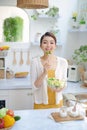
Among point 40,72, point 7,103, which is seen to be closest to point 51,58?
point 40,72

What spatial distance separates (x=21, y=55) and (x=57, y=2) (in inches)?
41.5

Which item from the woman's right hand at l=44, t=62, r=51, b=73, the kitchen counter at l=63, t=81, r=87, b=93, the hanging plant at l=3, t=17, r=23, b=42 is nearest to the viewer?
the woman's right hand at l=44, t=62, r=51, b=73

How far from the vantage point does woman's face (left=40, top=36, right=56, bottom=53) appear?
7.11 feet

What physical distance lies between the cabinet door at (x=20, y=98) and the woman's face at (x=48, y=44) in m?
1.06

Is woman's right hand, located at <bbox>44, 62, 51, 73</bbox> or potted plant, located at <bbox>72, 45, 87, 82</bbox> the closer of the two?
woman's right hand, located at <bbox>44, 62, 51, 73</bbox>

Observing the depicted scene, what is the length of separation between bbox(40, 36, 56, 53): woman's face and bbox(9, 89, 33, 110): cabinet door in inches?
41.7

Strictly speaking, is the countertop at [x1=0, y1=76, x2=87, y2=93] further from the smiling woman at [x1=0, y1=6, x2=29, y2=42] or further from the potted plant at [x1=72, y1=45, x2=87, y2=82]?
the smiling woman at [x1=0, y1=6, x2=29, y2=42]

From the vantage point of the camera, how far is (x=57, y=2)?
3574mm

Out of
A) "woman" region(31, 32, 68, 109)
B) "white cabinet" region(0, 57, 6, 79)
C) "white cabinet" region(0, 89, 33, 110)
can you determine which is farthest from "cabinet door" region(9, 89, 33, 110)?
"woman" region(31, 32, 68, 109)

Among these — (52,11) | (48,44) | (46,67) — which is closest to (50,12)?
(52,11)

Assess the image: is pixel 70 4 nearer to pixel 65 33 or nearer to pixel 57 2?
pixel 57 2

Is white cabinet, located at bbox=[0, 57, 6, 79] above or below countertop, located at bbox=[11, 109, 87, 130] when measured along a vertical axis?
above

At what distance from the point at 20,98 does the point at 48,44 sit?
1.18 metres

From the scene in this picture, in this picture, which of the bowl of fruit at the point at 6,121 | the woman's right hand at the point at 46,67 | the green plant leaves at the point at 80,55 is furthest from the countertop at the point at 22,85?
the bowl of fruit at the point at 6,121
